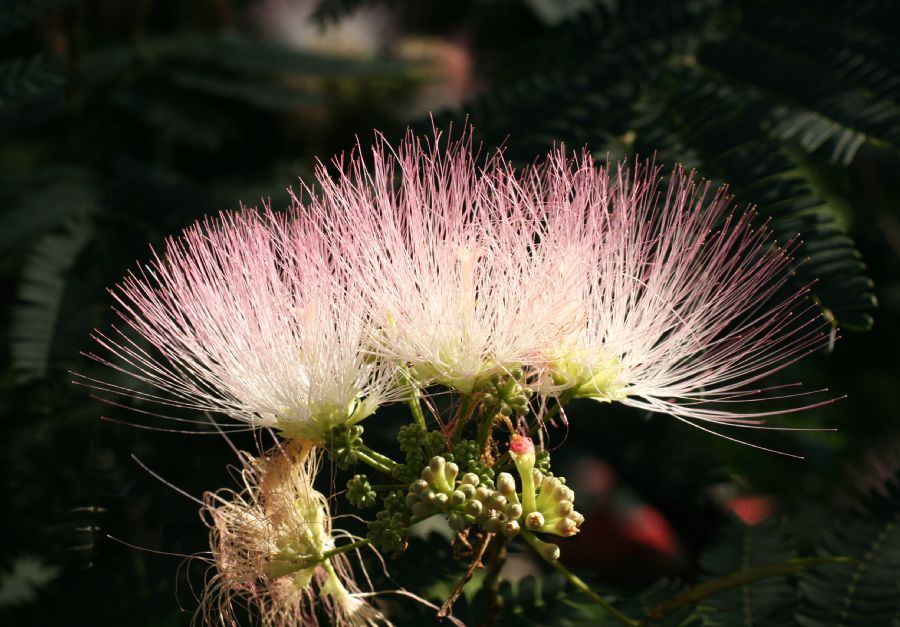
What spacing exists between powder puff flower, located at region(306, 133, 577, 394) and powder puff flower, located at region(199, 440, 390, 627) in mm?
297

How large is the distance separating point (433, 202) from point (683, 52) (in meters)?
1.23

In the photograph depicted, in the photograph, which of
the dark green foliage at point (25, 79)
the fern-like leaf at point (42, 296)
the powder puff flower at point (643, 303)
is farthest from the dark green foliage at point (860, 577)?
the dark green foliage at point (25, 79)

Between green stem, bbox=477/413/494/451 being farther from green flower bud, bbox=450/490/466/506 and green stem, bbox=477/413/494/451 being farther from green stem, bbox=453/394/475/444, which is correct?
green flower bud, bbox=450/490/466/506

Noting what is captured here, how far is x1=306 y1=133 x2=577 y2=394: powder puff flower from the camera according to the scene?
160 cm

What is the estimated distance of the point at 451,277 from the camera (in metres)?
1.62

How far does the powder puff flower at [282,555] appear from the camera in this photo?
5.28 ft

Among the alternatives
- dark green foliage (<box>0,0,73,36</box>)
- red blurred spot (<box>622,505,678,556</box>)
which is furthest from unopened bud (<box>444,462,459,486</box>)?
red blurred spot (<box>622,505,678,556</box>)

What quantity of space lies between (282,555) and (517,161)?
1.08 m

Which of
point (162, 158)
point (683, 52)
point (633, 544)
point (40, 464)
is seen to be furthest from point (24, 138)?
point (633, 544)

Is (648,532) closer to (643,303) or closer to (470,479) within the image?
(643,303)

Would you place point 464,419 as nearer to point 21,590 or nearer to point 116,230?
point 116,230

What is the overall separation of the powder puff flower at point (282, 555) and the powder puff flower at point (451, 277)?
297 millimetres

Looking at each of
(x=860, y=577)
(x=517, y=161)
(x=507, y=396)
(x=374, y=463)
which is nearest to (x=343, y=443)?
(x=374, y=463)

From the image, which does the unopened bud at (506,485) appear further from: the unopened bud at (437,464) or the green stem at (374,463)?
the green stem at (374,463)
